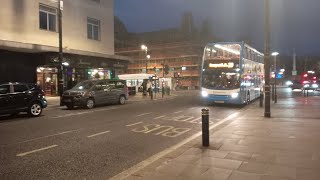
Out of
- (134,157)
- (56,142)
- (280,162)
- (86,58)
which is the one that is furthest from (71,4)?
(280,162)

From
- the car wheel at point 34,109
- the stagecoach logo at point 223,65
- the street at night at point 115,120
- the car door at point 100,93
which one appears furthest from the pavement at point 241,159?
the car door at point 100,93

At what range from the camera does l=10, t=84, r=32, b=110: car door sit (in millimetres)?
16141

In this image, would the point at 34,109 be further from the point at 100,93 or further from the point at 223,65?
the point at 223,65

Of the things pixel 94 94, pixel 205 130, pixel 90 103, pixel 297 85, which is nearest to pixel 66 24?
pixel 94 94

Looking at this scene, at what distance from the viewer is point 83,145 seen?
30.9ft

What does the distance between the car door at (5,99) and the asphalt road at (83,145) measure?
1.72 m

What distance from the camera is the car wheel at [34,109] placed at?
16.8 metres

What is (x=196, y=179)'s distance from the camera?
5.86 m

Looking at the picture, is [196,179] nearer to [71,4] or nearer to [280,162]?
[280,162]

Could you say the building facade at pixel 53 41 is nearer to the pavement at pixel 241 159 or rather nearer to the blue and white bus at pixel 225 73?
the blue and white bus at pixel 225 73

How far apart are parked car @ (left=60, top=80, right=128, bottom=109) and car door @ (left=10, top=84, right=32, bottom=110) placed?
4386mm

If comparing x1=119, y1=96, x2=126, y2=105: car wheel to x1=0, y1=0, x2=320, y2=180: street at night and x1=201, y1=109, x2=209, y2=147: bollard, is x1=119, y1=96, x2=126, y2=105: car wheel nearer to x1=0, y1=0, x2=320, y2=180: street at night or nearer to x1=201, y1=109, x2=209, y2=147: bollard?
x1=0, y1=0, x2=320, y2=180: street at night

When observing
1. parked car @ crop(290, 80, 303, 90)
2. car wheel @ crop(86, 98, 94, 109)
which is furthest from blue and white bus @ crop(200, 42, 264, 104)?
parked car @ crop(290, 80, 303, 90)

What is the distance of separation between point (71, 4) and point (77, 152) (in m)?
24.8
